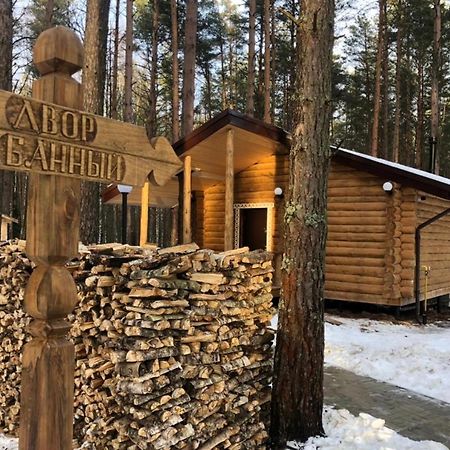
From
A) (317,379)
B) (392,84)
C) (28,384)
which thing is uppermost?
(392,84)

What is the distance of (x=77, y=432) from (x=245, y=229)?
8979 millimetres

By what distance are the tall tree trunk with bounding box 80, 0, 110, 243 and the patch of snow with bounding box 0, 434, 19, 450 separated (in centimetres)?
428

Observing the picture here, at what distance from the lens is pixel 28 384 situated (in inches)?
72.4

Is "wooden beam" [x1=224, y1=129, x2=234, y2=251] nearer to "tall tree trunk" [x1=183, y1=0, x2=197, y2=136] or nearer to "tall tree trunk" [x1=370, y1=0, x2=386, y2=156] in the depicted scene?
"tall tree trunk" [x1=183, y1=0, x2=197, y2=136]

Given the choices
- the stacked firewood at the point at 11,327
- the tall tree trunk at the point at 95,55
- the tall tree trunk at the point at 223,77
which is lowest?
the stacked firewood at the point at 11,327

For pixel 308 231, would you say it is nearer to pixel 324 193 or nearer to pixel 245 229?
pixel 324 193

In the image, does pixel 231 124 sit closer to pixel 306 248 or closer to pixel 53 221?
pixel 306 248

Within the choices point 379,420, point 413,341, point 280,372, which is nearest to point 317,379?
point 280,372

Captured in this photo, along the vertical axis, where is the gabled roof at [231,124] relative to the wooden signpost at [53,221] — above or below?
above

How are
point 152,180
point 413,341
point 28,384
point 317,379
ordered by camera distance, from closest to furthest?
point 28,384
point 152,180
point 317,379
point 413,341

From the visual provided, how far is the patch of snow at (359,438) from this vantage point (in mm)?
4156

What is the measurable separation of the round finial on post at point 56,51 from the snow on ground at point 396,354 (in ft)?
19.1

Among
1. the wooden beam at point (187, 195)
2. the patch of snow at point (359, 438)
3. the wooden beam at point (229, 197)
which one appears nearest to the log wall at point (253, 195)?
the wooden beam at point (229, 197)

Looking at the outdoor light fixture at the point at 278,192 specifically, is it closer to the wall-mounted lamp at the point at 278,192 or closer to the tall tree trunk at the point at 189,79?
the wall-mounted lamp at the point at 278,192
